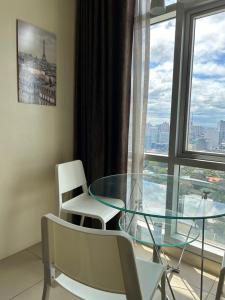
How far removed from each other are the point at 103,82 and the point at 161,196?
4.14ft

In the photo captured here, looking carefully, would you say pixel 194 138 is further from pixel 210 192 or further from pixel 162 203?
pixel 162 203

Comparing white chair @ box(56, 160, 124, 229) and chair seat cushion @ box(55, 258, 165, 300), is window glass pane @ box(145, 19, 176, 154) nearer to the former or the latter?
white chair @ box(56, 160, 124, 229)

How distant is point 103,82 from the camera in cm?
233

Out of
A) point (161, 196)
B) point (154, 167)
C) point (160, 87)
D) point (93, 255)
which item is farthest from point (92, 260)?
point (160, 87)

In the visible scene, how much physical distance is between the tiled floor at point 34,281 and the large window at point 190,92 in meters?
0.39

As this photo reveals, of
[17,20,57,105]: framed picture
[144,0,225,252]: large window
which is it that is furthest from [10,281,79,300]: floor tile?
[17,20,57,105]: framed picture

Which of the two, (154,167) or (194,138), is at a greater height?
(194,138)

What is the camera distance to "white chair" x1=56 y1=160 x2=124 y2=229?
195 centimetres

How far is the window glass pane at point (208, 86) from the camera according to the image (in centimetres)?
203

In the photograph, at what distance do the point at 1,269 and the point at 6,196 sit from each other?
2.05ft

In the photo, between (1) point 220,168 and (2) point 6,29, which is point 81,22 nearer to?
(2) point 6,29

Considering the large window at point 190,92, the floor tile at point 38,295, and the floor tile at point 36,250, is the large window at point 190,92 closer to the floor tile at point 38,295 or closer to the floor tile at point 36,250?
the floor tile at point 38,295

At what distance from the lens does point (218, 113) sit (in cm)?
206

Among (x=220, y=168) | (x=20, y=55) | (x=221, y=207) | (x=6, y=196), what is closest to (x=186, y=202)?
(x=221, y=207)
